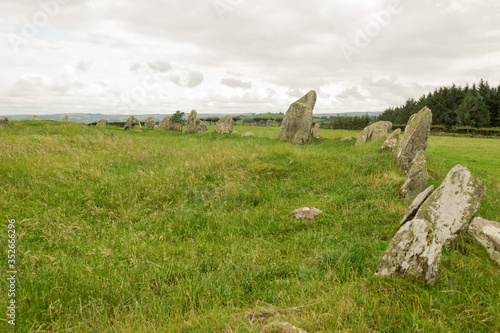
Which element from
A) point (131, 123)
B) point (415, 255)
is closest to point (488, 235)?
point (415, 255)

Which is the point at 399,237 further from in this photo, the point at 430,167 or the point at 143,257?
the point at 430,167

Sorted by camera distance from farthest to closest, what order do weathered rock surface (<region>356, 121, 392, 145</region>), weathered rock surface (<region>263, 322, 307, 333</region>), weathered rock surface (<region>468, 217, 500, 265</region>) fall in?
weathered rock surface (<region>356, 121, 392, 145</region>), weathered rock surface (<region>468, 217, 500, 265</region>), weathered rock surface (<region>263, 322, 307, 333</region>)

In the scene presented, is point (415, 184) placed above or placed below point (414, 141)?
below

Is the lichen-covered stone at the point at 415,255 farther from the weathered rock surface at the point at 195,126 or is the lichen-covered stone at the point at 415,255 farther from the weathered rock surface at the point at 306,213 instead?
the weathered rock surface at the point at 195,126

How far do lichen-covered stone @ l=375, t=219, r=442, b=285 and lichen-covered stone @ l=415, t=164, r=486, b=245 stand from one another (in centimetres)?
176

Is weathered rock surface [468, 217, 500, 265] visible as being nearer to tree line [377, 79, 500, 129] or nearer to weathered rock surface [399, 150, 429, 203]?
weathered rock surface [399, 150, 429, 203]

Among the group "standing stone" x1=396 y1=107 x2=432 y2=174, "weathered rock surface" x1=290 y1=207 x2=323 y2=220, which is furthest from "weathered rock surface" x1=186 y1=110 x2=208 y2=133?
"weathered rock surface" x1=290 y1=207 x2=323 y2=220

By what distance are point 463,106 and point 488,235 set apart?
66656 mm

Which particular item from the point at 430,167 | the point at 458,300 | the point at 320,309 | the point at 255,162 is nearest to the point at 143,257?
the point at 320,309

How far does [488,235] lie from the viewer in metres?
5.48

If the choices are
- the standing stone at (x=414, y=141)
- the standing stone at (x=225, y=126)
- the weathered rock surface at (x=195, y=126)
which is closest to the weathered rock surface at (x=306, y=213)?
the standing stone at (x=414, y=141)

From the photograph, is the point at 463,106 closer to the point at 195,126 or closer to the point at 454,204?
the point at 195,126

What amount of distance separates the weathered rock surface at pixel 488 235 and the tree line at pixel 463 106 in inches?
2242

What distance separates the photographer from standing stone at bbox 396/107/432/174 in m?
12.2
